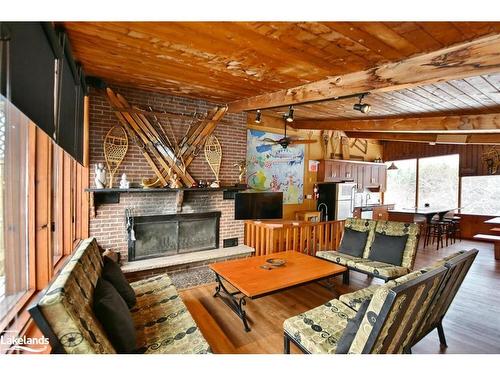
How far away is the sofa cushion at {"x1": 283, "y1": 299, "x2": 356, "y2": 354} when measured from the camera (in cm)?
181

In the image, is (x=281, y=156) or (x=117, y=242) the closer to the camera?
(x=117, y=242)

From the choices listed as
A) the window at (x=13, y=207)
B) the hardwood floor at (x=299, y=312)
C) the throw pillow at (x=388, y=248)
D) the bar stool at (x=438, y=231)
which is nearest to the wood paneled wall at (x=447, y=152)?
the bar stool at (x=438, y=231)

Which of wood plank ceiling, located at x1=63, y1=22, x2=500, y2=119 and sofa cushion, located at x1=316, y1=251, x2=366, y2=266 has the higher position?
wood plank ceiling, located at x1=63, y1=22, x2=500, y2=119

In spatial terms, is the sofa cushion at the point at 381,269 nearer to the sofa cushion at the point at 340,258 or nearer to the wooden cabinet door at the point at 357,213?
the sofa cushion at the point at 340,258

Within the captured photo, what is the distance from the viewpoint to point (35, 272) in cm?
218

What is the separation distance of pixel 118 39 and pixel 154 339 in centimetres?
244

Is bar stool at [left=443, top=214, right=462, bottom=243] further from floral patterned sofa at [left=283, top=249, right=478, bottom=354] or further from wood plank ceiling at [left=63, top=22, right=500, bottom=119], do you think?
floral patterned sofa at [left=283, top=249, right=478, bottom=354]

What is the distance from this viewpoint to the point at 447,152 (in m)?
7.61

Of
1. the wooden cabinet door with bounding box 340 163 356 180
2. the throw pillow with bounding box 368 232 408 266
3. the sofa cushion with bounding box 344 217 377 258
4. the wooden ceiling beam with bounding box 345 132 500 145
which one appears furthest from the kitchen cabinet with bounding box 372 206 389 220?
the throw pillow with bounding box 368 232 408 266

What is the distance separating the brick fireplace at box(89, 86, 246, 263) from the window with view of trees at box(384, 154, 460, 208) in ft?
21.6

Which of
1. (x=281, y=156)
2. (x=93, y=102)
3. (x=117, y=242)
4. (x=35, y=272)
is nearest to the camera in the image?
(x=35, y=272)
